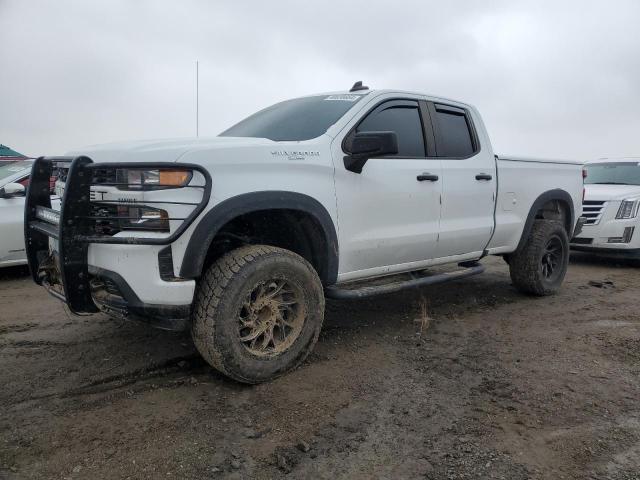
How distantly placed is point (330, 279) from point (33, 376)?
201 centimetres

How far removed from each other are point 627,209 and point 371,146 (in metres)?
5.92

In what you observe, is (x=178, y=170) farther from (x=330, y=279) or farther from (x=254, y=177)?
(x=330, y=279)

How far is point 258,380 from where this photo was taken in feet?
10.6

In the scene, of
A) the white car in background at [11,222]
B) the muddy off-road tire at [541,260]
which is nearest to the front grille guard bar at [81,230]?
the white car in background at [11,222]

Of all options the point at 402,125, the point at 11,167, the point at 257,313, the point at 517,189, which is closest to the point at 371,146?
the point at 402,125

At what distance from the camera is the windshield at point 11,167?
6.44 meters

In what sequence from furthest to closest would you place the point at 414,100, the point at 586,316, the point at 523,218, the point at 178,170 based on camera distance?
the point at 523,218
the point at 586,316
the point at 414,100
the point at 178,170

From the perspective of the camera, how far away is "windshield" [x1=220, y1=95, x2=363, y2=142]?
153 inches

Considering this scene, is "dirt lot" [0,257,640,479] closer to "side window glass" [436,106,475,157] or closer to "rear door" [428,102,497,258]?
"rear door" [428,102,497,258]

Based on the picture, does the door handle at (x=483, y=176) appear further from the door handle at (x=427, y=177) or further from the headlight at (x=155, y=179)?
the headlight at (x=155, y=179)

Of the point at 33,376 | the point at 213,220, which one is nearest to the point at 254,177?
the point at 213,220

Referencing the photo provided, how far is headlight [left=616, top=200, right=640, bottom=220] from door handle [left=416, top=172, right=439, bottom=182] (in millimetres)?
4815

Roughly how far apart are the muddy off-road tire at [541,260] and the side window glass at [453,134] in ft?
4.46

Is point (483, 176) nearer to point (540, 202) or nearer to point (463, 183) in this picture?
point (463, 183)
